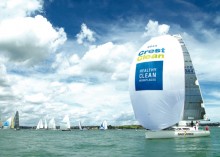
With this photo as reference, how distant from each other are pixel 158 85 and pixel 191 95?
7.95 m

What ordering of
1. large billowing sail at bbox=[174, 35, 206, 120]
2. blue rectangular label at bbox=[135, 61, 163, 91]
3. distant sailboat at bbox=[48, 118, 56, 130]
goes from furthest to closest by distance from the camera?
distant sailboat at bbox=[48, 118, 56, 130] < large billowing sail at bbox=[174, 35, 206, 120] < blue rectangular label at bbox=[135, 61, 163, 91]

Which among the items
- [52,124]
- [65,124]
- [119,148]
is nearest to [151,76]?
[119,148]

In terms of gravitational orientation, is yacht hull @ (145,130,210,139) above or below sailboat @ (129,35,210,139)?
below

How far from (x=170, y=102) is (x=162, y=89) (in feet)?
6.03

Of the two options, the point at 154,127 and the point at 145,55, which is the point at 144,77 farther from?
the point at 154,127

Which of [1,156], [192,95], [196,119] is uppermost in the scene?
[192,95]

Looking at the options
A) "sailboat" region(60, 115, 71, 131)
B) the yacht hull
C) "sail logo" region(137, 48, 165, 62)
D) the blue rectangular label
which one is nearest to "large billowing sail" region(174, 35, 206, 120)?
the yacht hull

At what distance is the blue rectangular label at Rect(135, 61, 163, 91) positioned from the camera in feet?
138

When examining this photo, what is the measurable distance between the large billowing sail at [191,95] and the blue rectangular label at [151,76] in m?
6.04

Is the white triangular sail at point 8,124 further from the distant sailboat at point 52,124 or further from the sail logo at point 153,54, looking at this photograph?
the sail logo at point 153,54

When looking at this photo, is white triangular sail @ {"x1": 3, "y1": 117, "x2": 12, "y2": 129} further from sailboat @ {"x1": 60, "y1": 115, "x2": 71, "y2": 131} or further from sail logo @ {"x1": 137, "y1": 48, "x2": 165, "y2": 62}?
sail logo @ {"x1": 137, "y1": 48, "x2": 165, "y2": 62}

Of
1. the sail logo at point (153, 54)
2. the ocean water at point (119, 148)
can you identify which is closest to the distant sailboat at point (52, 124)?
the ocean water at point (119, 148)

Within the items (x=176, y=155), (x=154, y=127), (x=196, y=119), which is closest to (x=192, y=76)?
(x=196, y=119)

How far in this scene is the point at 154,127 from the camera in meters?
43.5
